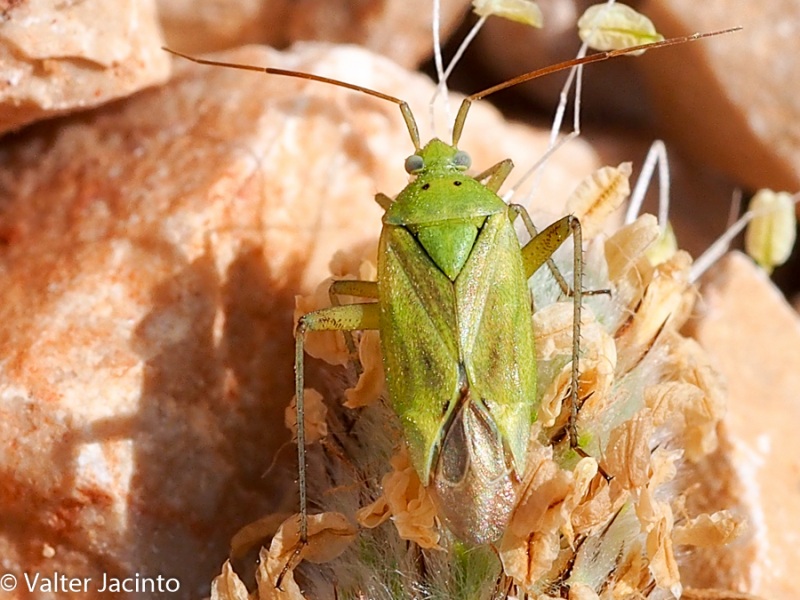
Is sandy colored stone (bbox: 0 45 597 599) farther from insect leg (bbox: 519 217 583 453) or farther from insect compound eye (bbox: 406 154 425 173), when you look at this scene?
insect leg (bbox: 519 217 583 453)

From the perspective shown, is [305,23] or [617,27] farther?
[305,23]

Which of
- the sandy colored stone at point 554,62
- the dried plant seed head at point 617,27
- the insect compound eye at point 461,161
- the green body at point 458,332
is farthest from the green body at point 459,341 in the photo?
the sandy colored stone at point 554,62

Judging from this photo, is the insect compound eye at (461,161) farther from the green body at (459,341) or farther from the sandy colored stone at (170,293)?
the sandy colored stone at (170,293)

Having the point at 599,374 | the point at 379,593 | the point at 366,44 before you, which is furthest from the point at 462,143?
the point at 379,593

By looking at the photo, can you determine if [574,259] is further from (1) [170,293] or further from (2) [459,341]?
(1) [170,293]

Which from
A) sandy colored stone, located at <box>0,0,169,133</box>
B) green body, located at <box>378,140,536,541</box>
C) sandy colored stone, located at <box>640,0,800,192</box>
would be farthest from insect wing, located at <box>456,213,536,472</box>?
Answer: sandy colored stone, located at <box>640,0,800,192</box>

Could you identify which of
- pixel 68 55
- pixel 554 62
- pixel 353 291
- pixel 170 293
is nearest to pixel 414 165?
pixel 353 291
